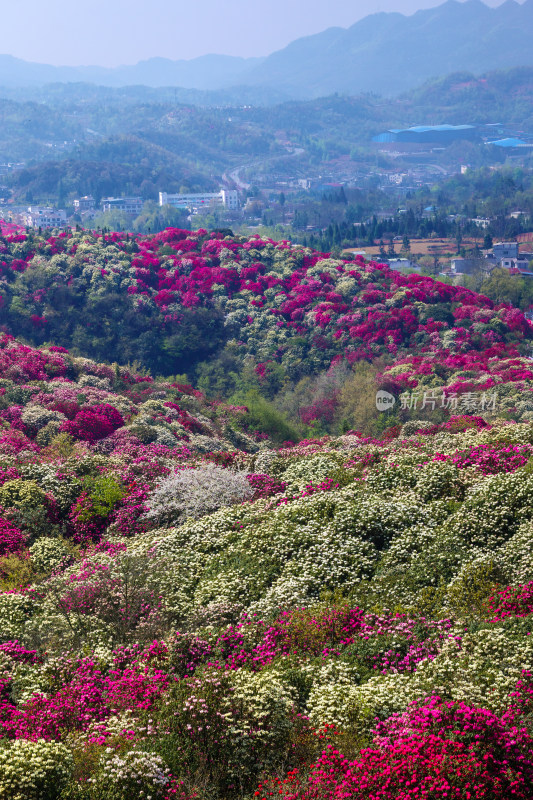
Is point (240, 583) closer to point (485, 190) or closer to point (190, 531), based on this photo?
point (190, 531)

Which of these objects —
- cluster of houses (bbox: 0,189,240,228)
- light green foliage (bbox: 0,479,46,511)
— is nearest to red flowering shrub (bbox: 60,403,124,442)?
light green foliage (bbox: 0,479,46,511)

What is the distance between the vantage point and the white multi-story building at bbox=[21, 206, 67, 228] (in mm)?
131750

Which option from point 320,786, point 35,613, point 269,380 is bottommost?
point 269,380

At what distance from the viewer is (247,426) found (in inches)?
1372

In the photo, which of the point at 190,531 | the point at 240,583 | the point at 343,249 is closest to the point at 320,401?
the point at 190,531

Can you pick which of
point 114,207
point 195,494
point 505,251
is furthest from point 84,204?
point 195,494

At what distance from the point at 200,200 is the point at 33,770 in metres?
170

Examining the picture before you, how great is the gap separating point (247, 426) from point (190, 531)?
1684 centimetres

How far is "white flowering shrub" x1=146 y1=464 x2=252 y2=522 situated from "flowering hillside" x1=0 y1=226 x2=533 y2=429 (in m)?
19.6

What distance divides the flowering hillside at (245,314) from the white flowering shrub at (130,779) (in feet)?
102

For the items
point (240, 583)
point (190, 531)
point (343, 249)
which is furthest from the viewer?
point (343, 249)

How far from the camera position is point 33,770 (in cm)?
943

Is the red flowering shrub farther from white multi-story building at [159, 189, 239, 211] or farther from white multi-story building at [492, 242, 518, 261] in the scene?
white multi-story building at [159, 189, 239, 211]

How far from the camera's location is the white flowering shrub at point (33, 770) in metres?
9.27
